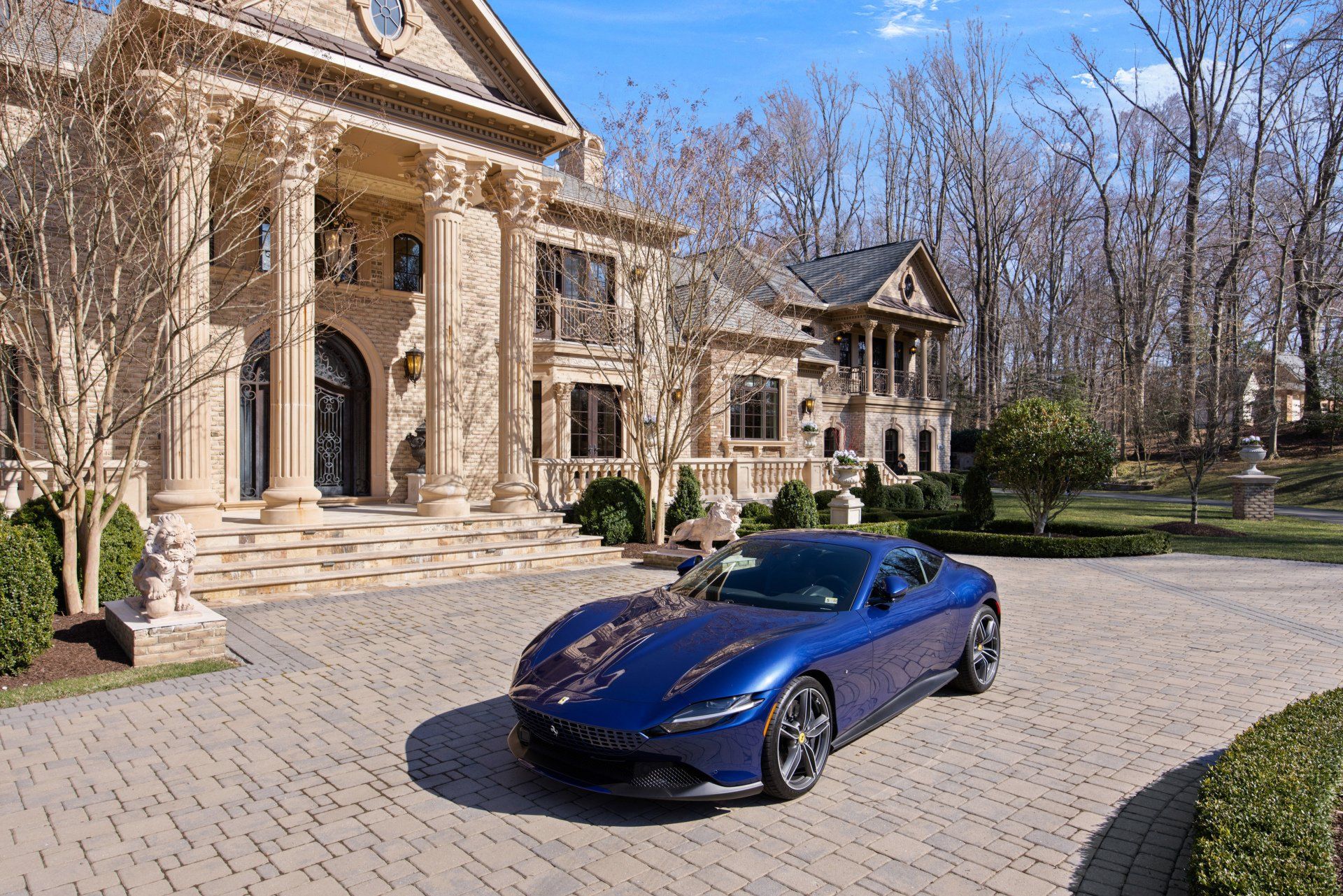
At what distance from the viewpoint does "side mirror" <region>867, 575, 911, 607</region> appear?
5.28 metres

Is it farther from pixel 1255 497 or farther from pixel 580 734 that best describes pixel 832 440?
pixel 580 734

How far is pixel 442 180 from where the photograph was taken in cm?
1416

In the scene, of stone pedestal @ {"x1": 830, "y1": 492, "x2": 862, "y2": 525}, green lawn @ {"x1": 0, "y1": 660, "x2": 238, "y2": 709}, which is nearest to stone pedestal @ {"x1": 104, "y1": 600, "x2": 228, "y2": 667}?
green lawn @ {"x1": 0, "y1": 660, "x2": 238, "y2": 709}

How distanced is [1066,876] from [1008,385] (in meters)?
46.1

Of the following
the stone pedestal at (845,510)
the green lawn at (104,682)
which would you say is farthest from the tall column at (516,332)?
the green lawn at (104,682)

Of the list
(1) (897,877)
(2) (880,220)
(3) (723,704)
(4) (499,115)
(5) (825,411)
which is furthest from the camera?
(2) (880,220)

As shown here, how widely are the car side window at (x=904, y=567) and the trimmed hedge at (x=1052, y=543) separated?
1052 centimetres

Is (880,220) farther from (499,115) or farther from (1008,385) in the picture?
(499,115)

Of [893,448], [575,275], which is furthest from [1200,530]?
[575,275]

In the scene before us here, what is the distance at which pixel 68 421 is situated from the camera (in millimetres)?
8266

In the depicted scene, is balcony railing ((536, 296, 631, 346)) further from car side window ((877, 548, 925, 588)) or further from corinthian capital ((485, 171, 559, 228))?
car side window ((877, 548, 925, 588))

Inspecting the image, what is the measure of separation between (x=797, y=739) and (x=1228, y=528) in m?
19.7

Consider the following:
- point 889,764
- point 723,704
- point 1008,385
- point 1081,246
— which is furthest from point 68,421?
point 1081,246

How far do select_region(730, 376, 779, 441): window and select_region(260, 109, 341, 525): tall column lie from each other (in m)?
14.9
